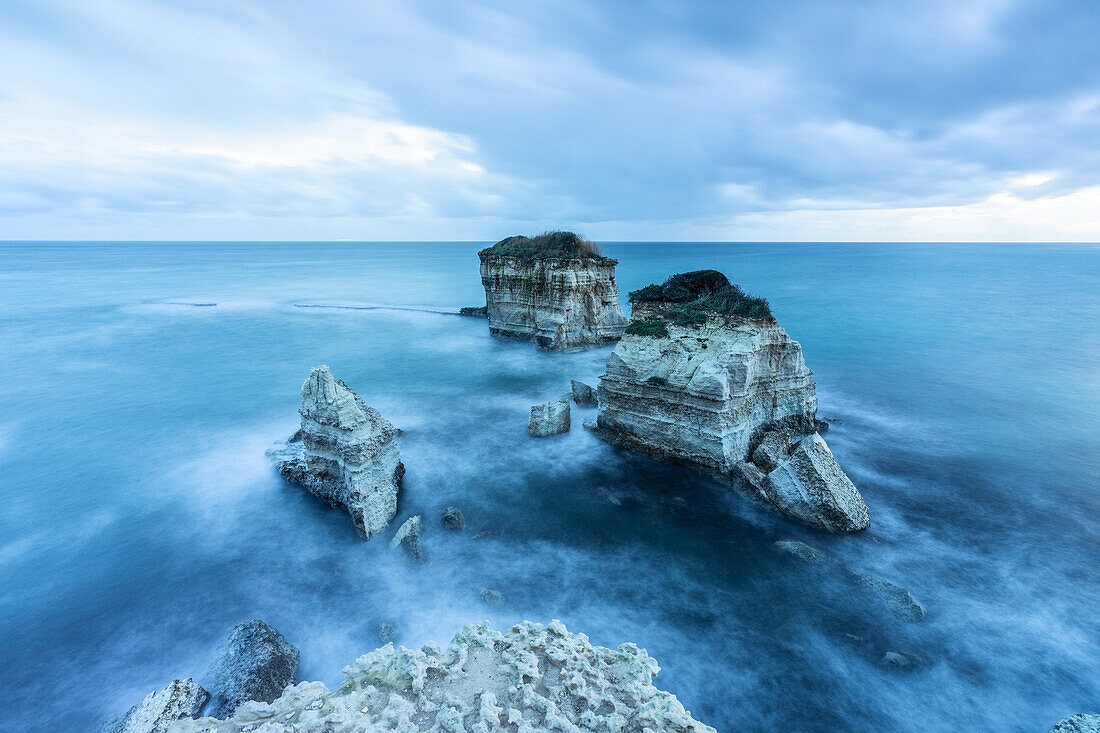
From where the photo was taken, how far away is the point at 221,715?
7.30 metres

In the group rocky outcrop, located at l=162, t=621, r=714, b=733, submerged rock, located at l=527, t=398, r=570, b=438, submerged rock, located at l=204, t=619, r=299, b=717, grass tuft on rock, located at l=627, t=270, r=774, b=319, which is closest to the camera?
rocky outcrop, located at l=162, t=621, r=714, b=733

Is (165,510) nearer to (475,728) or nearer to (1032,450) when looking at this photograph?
(475,728)

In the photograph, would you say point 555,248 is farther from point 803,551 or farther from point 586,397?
point 803,551

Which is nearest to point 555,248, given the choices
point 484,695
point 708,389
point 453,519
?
point 708,389

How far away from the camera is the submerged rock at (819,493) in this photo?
37.0ft

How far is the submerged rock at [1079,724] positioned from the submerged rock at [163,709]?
12633mm

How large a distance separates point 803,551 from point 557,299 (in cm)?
1985

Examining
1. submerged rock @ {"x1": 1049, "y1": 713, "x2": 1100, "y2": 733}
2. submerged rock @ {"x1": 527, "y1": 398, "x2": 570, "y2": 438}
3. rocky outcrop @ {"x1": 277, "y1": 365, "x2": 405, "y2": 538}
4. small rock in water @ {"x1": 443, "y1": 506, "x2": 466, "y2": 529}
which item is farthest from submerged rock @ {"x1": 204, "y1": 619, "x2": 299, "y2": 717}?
submerged rock @ {"x1": 1049, "y1": 713, "x2": 1100, "y2": 733}

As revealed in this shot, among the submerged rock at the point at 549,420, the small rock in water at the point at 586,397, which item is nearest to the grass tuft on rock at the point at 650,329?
the submerged rock at the point at 549,420

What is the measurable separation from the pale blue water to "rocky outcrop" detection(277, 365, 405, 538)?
2.21ft

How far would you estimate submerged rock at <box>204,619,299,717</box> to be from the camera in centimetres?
751

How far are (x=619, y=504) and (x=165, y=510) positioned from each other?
12692mm

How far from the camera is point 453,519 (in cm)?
1184

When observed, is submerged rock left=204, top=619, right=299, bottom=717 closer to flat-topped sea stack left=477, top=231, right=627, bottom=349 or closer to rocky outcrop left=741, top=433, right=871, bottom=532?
rocky outcrop left=741, top=433, right=871, bottom=532
